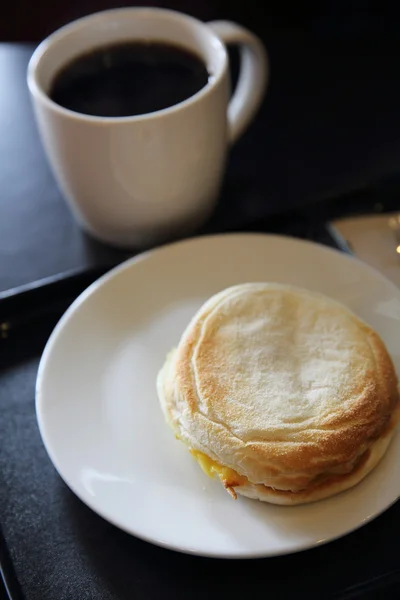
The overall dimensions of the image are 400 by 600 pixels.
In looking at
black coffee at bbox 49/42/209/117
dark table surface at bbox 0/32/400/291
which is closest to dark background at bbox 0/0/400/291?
dark table surface at bbox 0/32/400/291

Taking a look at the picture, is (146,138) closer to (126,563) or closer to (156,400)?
(156,400)

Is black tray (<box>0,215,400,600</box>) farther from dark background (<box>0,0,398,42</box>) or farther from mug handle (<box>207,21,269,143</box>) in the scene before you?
dark background (<box>0,0,398,42</box>)

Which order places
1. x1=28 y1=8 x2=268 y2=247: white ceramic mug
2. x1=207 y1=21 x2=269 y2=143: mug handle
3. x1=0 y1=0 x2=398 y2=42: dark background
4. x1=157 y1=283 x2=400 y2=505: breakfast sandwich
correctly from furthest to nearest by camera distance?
x1=0 y1=0 x2=398 y2=42: dark background < x1=207 y1=21 x2=269 y2=143: mug handle < x1=28 y1=8 x2=268 y2=247: white ceramic mug < x1=157 y1=283 x2=400 y2=505: breakfast sandwich

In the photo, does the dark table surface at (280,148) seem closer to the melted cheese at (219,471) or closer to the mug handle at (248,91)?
the mug handle at (248,91)

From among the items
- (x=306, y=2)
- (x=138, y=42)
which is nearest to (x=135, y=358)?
(x=138, y=42)

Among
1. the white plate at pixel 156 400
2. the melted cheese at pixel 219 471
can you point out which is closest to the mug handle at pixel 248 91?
the white plate at pixel 156 400

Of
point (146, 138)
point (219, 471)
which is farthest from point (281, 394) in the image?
point (146, 138)

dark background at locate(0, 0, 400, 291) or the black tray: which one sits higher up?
dark background at locate(0, 0, 400, 291)
